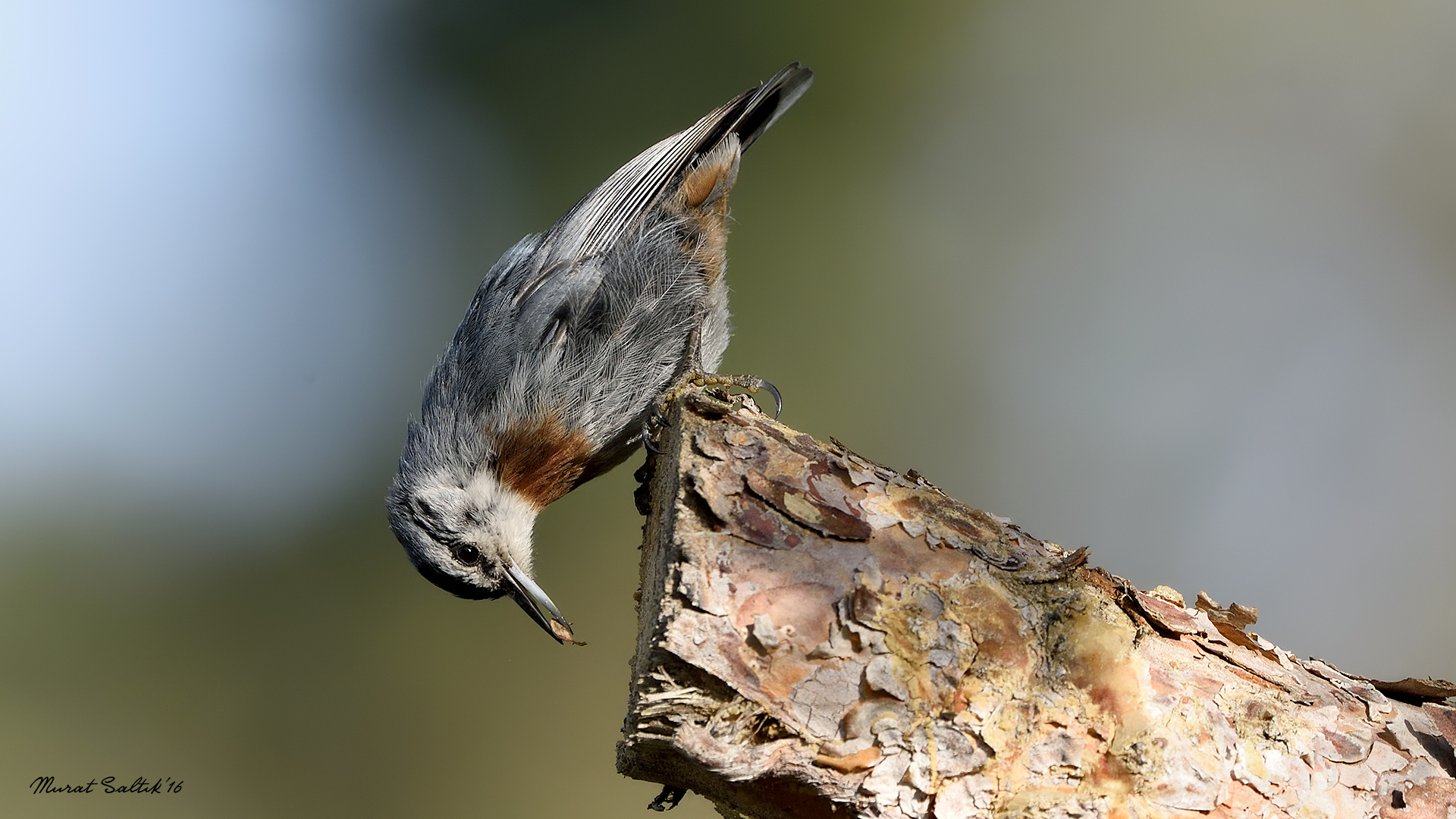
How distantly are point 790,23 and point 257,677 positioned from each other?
17.1 ft

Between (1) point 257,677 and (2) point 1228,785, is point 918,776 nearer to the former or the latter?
(2) point 1228,785

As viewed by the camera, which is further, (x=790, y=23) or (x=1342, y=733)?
(x=790, y=23)

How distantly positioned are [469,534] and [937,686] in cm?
183

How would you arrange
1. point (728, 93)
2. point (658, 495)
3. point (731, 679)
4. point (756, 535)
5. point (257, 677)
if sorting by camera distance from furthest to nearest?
point (728, 93) < point (257, 677) < point (658, 495) < point (756, 535) < point (731, 679)

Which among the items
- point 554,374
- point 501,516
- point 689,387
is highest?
point 689,387

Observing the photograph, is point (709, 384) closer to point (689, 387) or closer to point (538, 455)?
point (689, 387)

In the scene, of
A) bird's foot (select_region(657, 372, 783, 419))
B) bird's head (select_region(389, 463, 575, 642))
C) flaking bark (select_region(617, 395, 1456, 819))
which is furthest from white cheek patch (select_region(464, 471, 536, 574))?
flaking bark (select_region(617, 395, 1456, 819))

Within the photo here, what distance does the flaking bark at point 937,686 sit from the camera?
4.65ft

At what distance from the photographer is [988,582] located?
1.58m

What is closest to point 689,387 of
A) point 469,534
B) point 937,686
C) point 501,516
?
point 501,516

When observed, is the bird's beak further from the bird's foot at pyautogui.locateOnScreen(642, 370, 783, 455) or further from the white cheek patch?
the bird's foot at pyautogui.locateOnScreen(642, 370, 783, 455)

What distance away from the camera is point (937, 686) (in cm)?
147

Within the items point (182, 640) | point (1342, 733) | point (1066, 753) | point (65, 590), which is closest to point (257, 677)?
point (182, 640)

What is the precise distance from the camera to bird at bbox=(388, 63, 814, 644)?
282 cm
